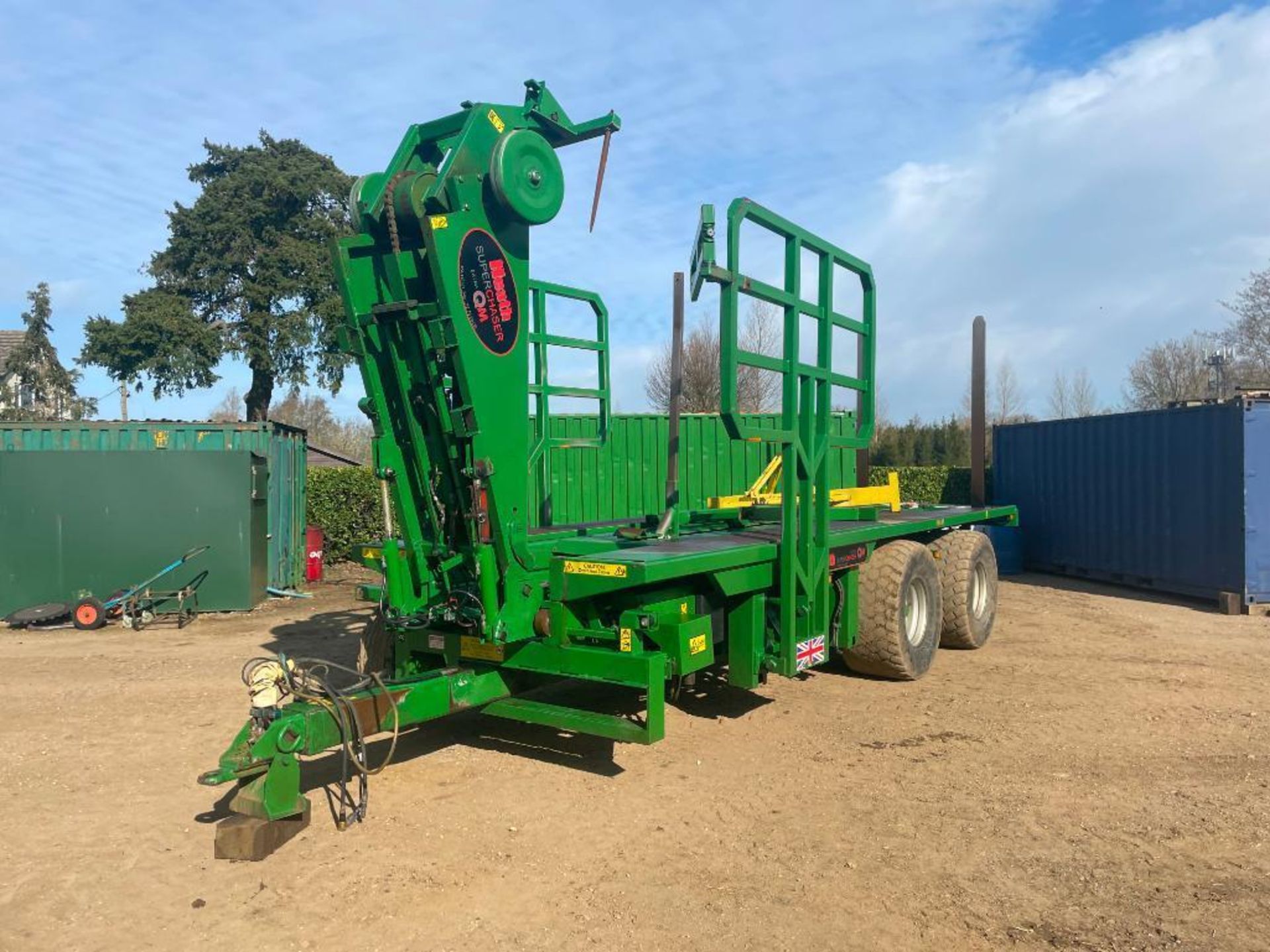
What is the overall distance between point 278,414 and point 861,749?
190 feet

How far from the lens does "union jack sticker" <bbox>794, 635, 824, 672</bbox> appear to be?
5938 millimetres

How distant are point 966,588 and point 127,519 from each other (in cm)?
946

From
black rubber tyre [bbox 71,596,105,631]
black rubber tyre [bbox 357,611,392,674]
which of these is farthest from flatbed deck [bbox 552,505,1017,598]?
black rubber tyre [bbox 71,596,105,631]

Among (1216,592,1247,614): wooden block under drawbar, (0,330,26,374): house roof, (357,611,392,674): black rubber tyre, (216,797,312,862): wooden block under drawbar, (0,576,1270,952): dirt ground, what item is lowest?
(0,576,1270,952): dirt ground

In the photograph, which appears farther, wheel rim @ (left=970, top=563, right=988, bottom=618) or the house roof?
the house roof

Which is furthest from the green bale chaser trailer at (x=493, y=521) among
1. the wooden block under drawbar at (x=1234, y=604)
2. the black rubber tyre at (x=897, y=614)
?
the wooden block under drawbar at (x=1234, y=604)

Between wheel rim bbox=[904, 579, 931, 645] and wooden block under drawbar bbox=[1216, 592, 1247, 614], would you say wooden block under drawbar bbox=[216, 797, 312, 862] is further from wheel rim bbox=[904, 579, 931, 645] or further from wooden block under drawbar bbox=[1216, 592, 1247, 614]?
wooden block under drawbar bbox=[1216, 592, 1247, 614]

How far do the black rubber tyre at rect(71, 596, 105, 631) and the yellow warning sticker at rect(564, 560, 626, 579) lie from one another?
7922mm

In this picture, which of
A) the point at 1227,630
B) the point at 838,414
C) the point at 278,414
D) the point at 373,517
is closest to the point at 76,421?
the point at 373,517

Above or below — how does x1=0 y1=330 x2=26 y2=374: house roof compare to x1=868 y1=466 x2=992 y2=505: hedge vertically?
above

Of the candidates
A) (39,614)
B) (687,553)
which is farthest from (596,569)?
(39,614)

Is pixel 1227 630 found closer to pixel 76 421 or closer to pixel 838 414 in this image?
pixel 838 414

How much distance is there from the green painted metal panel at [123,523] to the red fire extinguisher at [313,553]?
2.48 meters

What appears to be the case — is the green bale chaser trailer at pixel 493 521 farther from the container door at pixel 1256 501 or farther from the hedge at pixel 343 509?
the hedge at pixel 343 509
